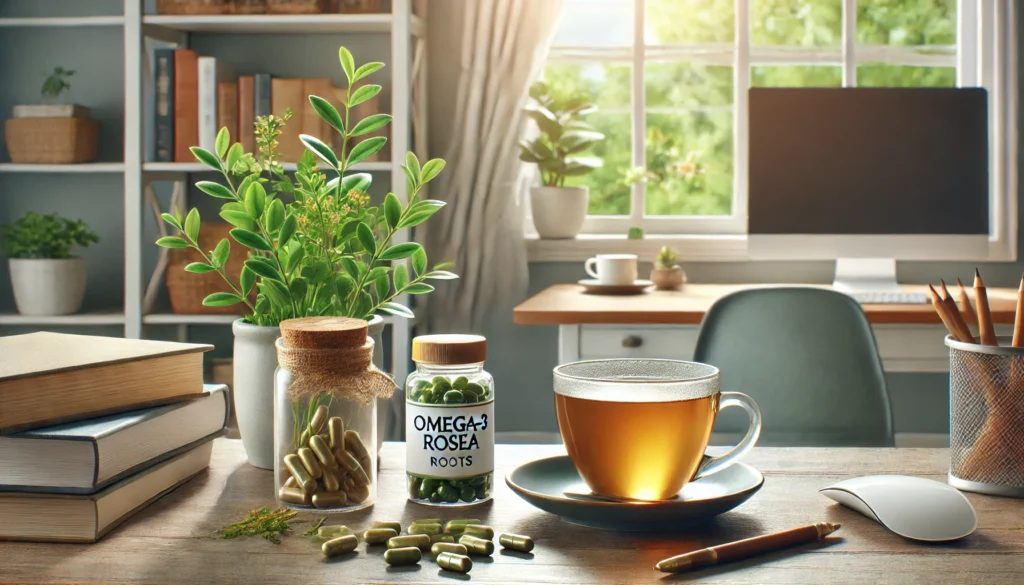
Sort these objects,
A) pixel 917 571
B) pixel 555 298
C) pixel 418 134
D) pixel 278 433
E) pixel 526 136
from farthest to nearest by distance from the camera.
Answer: pixel 526 136, pixel 418 134, pixel 555 298, pixel 278 433, pixel 917 571

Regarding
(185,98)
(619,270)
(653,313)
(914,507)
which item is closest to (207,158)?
(914,507)

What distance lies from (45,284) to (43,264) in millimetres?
58

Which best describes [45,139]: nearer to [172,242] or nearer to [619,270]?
[619,270]

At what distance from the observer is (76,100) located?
302 centimetres

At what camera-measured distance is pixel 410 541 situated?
27.5 inches

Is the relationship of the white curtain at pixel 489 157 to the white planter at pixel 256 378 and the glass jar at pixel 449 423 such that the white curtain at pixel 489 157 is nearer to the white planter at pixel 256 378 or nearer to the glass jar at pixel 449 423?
the white planter at pixel 256 378

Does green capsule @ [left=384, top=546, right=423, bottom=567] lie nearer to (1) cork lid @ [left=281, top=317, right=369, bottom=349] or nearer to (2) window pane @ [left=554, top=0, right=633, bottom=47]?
(1) cork lid @ [left=281, top=317, right=369, bottom=349]

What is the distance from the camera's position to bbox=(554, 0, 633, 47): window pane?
3078 millimetres

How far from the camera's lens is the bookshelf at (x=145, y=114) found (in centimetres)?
263

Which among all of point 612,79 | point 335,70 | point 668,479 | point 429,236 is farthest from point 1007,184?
point 668,479

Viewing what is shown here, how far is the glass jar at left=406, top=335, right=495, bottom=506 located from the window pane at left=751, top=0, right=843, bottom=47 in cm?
250

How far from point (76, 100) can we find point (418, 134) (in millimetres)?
1095

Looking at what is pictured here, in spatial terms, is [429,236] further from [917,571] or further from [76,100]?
[917,571]

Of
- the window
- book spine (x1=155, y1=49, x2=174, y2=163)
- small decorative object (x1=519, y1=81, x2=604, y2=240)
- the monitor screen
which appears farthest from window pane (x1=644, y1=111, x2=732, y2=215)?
book spine (x1=155, y1=49, x2=174, y2=163)
